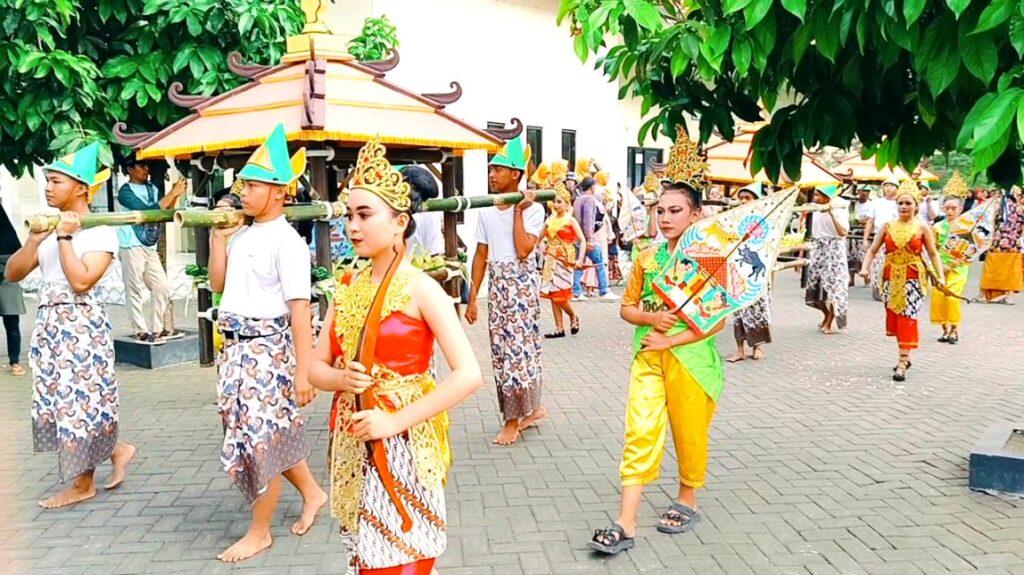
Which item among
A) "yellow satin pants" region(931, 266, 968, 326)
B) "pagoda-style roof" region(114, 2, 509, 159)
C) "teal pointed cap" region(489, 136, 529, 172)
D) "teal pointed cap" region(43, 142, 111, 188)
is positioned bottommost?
"yellow satin pants" region(931, 266, 968, 326)

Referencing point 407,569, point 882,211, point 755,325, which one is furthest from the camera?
point 882,211

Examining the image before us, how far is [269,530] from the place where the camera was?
4.37 metres

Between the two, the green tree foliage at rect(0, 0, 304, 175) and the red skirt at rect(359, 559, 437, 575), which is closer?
the red skirt at rect(359, 559, 437, 575)

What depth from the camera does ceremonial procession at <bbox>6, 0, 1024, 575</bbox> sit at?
292 centimetres

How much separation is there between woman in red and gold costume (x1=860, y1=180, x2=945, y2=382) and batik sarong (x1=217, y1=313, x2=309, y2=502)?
6.14 m

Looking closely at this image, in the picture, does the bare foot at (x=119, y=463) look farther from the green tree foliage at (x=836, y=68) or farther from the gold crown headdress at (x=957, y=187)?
the gold crown headdress at (x=957, y=187)

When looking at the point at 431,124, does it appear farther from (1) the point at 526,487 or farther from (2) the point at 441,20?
(2) the point at 441,20

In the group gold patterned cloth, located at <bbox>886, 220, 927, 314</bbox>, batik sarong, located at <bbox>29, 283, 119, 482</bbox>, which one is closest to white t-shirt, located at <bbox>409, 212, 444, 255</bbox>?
batik sarong, located at <bbox>29, 283, 119, 482</bbox>

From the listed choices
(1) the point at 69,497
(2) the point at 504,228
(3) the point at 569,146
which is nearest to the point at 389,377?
(1) the point at 69,497

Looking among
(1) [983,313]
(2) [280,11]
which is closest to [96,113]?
(2) [280,11]

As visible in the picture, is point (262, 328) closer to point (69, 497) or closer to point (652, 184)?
point (69, 497)

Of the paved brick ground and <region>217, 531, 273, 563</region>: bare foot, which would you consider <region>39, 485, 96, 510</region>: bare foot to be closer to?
the paved brick ground

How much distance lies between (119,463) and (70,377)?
30.7 inches

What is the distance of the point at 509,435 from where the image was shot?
6.04 meters
